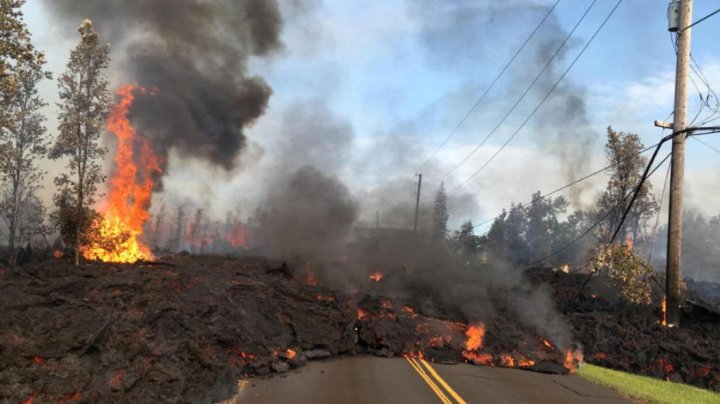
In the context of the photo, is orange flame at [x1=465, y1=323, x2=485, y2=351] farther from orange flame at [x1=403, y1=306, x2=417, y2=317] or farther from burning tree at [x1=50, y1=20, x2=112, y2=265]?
burning tree at [x1=50, y1=20, x2=112, y2=265]

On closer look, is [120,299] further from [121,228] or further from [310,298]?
[121,228]

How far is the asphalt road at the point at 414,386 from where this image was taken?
9.26 meters

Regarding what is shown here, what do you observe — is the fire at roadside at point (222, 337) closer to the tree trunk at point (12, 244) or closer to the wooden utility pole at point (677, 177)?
the wooden utility pole at point (677, 177)

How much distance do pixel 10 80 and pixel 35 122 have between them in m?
20.1

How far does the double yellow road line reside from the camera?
30.2 feet

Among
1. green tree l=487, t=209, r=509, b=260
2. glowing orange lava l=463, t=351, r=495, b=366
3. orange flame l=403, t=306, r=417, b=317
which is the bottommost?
glowing orange lava l=463, t=351, r=495, b=366

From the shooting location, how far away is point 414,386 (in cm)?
1030

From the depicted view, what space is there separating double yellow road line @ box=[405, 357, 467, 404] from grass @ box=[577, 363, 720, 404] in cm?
384

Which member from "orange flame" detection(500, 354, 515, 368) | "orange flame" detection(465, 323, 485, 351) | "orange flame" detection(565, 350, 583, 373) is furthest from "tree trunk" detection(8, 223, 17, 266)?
"orange flame" detection(565, 350, 583, 373)

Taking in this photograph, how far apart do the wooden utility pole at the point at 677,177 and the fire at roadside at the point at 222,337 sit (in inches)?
58.3

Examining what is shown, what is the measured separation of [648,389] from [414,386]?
5514mm

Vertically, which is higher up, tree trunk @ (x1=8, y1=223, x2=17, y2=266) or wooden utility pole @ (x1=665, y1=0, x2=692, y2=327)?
wooden utility pole @ (x1=665, y1=0, x2=692, y2=327)

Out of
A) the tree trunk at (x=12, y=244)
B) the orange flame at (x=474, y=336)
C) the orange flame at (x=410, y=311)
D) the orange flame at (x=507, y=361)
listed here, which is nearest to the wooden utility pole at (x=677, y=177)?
the orange flame at (x=507, y=361)

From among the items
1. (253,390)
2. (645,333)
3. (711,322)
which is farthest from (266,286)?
(711,322)
